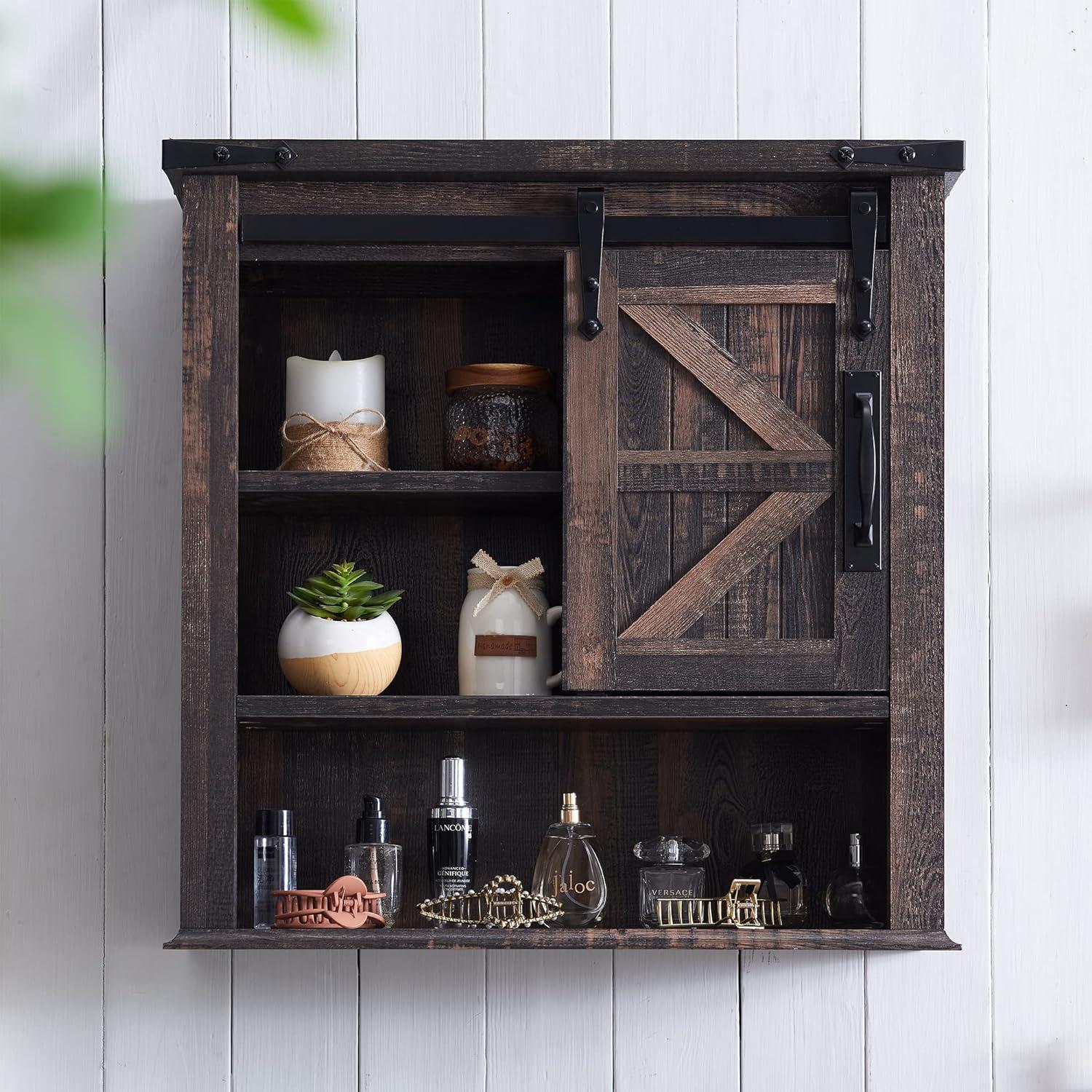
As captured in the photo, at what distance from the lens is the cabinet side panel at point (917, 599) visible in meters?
1.34

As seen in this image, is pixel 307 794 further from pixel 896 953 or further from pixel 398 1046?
pixel 896 953

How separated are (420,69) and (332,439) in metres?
0.52

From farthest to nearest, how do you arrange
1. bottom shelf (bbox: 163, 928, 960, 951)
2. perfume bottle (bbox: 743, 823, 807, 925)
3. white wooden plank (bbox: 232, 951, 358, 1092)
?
white wooden plank (bbox: 232, 951, 358, 1092) < perfume bottle (bbox: 743, 823, 807, 925) < bottom shelf (bbox: 163, 928, 960, 951)

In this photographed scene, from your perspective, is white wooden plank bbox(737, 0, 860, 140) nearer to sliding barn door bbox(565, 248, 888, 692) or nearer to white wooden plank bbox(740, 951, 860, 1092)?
sliding barn door bbox(565, 248, 888, 692)

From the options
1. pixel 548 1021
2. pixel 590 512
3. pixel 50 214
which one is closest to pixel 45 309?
pixel 50 214

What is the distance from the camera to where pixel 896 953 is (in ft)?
5.05

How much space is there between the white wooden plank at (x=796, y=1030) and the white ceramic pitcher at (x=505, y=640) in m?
0.45

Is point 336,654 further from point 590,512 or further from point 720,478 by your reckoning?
point 720,478

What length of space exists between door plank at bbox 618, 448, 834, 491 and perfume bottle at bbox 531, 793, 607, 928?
37 centimetres

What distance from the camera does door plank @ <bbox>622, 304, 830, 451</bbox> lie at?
1360 mm

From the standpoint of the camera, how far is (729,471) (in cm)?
136

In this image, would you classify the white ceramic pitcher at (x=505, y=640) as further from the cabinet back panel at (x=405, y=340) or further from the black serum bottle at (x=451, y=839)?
the cabinet back panel at (x=405, y=340)

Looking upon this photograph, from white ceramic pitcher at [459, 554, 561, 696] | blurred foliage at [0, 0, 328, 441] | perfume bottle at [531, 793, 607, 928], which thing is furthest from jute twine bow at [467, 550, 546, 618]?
blurred foliage at [0, 0, 328, 441]

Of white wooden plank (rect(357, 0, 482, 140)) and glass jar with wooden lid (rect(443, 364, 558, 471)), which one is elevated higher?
white wooden plank (rect(357, 0, 482, 140))
